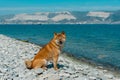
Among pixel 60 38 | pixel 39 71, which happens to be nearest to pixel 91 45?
pixel 60 38

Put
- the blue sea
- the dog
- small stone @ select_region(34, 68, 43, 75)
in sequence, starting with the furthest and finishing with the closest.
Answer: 1. the blue sea
2. the dog
3. small stone @ select_region(34, 68, 43, 75)

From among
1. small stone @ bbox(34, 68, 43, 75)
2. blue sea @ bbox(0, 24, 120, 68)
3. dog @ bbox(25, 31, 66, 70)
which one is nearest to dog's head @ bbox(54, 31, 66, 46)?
dog @ bbox(25, 31, 66, 70)

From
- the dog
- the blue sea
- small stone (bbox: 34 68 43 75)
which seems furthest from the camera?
the blue sea

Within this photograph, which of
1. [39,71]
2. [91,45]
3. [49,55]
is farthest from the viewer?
[91,45]

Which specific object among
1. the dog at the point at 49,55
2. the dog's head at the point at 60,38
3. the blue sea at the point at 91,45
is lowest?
the blue sea at the point at 91,45

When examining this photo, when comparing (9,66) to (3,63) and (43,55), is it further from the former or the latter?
(43,55)

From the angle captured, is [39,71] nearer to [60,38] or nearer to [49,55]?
[49,55]

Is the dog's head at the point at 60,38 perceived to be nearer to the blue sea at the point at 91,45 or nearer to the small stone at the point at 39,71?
the small stone at the point at 39,71

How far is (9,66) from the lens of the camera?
16.7 m

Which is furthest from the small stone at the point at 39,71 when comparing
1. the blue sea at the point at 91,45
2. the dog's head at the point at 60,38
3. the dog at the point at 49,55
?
the blue sea at the point at 91,45

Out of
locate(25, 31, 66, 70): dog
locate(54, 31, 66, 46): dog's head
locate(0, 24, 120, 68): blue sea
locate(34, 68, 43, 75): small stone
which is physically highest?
locate(54, 31, 66, 46): dog's head

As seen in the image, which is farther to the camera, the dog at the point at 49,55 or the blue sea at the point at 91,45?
the blue sea at the point at 91,45

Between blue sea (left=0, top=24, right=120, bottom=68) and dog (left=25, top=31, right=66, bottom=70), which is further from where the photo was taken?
blue sea (left=0, top=24, right=120, bottom=68)

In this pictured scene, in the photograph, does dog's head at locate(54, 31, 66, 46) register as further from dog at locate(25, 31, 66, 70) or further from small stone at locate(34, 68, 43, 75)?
small stone at locate(34, 68, 43, 75)
